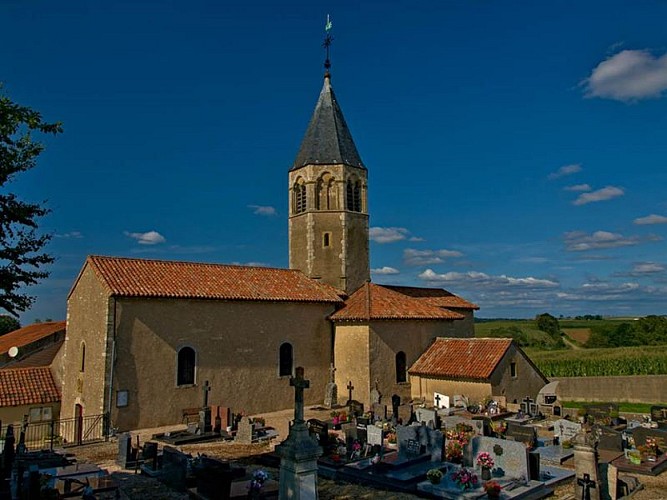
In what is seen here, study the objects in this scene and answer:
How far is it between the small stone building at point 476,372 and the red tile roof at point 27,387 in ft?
53.5

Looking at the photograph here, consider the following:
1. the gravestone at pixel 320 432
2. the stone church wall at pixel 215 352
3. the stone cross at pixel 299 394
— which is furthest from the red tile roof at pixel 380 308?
the stone cross at pixel 299 394

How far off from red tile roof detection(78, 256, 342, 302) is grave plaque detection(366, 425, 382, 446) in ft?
29.6

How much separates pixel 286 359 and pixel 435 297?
12227mm

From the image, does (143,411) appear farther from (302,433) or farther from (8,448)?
(302,433)

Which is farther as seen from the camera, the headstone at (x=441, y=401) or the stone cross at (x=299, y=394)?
the headstone at (x=441, y=401)

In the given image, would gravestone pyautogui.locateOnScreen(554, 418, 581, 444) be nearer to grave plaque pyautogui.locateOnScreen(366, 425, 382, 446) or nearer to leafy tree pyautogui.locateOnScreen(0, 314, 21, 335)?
grave plaque pyautogui.locateOnScreen(366, 425, 382, 446)

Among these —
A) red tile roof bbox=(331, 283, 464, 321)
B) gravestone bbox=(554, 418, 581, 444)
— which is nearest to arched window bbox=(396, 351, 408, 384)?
red tile roof bbox=(331, 283, 464, 321)

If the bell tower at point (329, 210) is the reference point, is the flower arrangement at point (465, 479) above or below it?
below

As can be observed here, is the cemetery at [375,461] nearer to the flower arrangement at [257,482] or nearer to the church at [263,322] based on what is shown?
the flower arrangement at [257,482]

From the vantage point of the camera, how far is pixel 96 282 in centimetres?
2041

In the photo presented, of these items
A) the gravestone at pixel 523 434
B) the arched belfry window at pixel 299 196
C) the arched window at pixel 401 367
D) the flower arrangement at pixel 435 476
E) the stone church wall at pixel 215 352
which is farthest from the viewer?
the arched belfry window at pixel 299 196

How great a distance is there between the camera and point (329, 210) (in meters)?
28.5

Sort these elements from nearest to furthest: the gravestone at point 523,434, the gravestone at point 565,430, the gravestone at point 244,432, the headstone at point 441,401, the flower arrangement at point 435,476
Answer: the flower arrangement at point 435,476 < the gravestone at point 523,434 < the gravestone at point 565,430 < the gravestone at point 244,432 < the headstone at point 441,401

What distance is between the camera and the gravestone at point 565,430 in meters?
15.6
